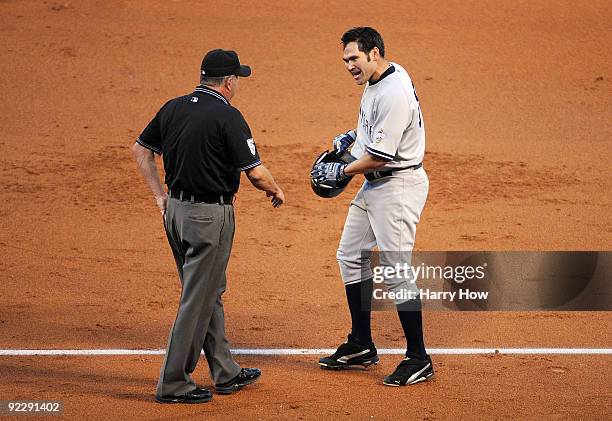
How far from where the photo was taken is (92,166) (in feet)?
44.5

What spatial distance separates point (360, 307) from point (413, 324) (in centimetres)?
48

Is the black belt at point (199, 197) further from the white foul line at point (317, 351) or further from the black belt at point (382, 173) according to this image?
the white foul line at point (317, 351)

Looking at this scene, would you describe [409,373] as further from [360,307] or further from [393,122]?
[393,122]

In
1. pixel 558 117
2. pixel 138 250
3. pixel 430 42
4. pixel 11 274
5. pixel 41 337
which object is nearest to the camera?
pixel 41 337

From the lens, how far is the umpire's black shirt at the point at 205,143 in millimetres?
6309

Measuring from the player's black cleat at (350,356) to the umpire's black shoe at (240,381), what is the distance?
1.93ft

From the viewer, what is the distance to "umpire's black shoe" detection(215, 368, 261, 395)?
6730mm

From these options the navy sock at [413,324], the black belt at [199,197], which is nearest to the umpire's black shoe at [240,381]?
the navy sock at [413,324]

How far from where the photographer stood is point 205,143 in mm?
6316

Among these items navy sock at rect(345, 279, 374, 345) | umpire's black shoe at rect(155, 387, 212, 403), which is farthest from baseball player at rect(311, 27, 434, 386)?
umpire's black shoe at rect(155, 387, 212, 403)

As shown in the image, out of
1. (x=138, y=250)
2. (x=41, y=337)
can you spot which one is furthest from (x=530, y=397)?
(x=138, y=250)

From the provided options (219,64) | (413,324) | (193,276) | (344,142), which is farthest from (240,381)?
(219,64)

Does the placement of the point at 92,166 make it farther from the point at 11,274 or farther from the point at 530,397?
the point at 530,397

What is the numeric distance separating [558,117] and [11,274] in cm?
930
